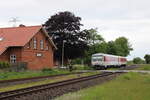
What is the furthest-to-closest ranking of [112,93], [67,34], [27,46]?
[67,34] → [27,46] → [112,93]

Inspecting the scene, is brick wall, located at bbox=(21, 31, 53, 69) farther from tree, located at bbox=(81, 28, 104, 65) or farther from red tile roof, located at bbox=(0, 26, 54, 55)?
tree, located at bbox=(81, 28, 104, 65)

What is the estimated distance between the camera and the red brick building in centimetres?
4494

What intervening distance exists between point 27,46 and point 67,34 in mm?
22296

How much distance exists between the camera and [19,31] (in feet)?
160

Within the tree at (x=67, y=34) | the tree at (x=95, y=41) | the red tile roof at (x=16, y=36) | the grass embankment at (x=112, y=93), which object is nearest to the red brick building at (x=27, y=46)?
the red tile roof at (x=16, y=36)

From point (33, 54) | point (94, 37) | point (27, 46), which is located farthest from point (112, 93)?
point (94, 37)

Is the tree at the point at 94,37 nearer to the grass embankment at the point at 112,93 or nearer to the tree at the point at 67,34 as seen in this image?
the tree at the point at 67,34

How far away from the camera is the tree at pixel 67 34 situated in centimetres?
6688

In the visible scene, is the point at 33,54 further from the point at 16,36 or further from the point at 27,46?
the point at 16,36

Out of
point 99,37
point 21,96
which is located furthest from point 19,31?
point 99,37

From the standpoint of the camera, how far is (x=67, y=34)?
67.8m

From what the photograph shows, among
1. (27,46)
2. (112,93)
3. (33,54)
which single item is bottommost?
(112,93)

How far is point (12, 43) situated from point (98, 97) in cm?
3341

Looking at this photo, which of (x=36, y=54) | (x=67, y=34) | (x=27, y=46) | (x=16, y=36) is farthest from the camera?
(x=67, y=34)
